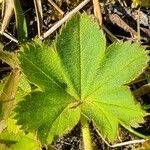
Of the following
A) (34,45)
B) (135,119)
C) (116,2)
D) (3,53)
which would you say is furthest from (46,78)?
(116,2)

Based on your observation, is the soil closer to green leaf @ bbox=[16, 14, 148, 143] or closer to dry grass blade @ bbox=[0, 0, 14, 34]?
dry grass blade @ bbox=[0, 0, 14, 34]

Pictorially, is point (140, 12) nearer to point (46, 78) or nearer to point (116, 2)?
point (116, 2)

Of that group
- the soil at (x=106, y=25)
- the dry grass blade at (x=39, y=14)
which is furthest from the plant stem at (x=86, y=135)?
the dry grass blade at (x=39, y=14)

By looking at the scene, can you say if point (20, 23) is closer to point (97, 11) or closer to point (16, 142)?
point (97, 11)

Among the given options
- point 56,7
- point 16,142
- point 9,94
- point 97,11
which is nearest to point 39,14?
point 56,7

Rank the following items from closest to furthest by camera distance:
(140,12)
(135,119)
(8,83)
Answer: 1. (135,119)
2. (8,83)
3. (140,12)

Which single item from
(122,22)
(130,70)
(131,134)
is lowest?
(131,134)

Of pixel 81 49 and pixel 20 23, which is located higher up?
pixel 20 23
